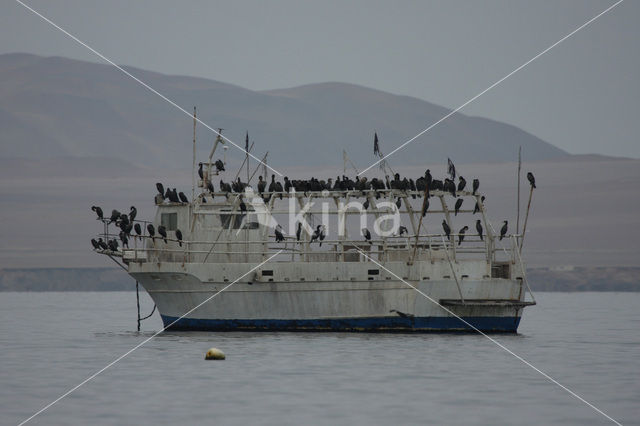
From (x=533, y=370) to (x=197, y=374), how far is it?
11198 millimetres

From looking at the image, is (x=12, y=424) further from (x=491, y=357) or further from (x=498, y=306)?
(x=498, y=306)

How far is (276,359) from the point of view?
39.1m

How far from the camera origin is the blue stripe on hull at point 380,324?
46.5 m

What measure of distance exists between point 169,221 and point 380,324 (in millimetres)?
11607

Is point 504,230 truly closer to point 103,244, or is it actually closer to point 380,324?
point 380,324

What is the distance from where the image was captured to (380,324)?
154 ft

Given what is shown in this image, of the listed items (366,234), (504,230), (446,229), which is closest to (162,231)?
(366,234)

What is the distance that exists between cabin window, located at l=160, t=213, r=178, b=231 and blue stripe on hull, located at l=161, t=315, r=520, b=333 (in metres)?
5.35

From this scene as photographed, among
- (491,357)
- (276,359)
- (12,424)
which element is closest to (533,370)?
(491,357)

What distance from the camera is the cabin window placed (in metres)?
51.4

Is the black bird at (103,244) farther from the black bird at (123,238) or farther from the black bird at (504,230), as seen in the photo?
the black bird at (504,230)

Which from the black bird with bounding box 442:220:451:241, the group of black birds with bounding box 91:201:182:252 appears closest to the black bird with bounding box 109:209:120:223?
the group of black birds with bounding box 91:201:182:252

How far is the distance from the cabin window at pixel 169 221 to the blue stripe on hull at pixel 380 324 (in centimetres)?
535

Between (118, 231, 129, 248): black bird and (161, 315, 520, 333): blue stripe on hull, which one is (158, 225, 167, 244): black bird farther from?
(161, 315, 520, 333): blue stripe on hull
